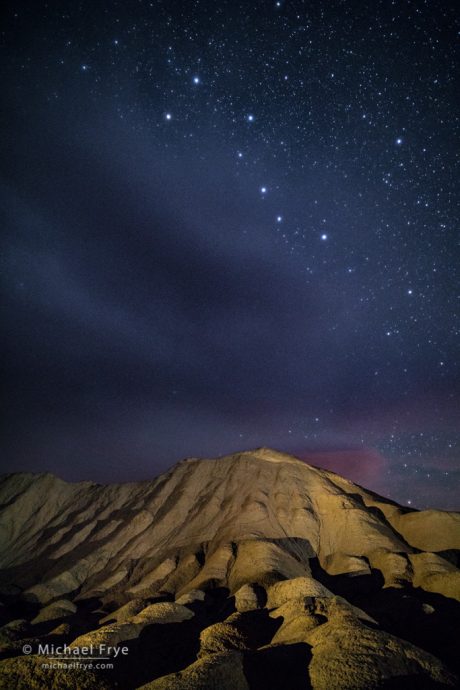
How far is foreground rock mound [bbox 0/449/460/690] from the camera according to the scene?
27.8 feet

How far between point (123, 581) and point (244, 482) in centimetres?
1774

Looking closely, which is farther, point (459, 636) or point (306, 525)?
point (306, 525)

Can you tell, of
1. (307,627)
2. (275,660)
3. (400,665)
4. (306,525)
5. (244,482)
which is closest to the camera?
(400,665)

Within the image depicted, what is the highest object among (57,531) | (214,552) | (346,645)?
(346,645)

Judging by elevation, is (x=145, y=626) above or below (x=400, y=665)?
below

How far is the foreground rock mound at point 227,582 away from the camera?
333 inches

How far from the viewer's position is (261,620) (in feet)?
50.2

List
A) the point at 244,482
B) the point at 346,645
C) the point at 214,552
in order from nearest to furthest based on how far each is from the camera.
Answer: the point at 346,645, the point at 214,552, the point at 244,482

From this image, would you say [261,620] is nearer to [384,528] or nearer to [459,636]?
[459,636]

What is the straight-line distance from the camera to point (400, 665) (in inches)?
312

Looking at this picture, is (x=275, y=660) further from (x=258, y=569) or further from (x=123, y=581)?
(x=123, y=581)

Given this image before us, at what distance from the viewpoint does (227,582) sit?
25.6 m

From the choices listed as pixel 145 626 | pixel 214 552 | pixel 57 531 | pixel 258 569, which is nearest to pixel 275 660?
pixel 145 626

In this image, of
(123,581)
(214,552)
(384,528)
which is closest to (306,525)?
(384,528)
